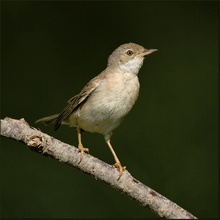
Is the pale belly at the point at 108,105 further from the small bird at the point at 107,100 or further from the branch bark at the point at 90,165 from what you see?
the branch bark at the point at 90,165

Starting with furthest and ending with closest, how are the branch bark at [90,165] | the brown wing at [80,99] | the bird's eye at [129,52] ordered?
1. the bird's eye at [129,52]
2. the brown wing at [80,99]
3. the branch bark at [90,165]

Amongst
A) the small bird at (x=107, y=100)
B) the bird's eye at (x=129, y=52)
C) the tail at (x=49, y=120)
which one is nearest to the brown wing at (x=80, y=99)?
the small bird at (x=107, y=100)

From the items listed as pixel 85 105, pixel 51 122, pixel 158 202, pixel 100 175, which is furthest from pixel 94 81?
pixel 158 202

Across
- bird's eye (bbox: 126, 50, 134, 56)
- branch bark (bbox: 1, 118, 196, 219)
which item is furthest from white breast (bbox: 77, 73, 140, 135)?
branch bark (bbox: 1, 118, 196, 219)

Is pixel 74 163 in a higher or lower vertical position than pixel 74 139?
lower

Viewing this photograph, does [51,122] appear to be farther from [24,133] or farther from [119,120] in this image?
[24,133]

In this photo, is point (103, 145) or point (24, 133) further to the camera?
point (103, 145)

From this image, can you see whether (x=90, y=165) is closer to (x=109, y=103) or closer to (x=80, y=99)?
(x=109, y=103)
